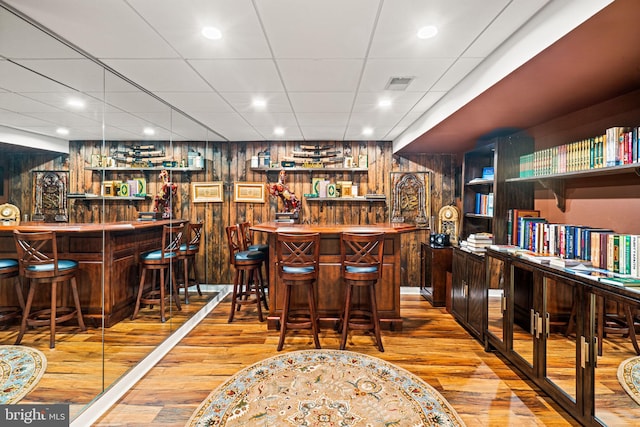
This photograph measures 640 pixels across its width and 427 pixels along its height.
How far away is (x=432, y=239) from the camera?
188 inches

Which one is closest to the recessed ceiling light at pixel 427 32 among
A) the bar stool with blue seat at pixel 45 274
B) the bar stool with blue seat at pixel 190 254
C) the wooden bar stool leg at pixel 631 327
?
the wooden bar stool leg at pixel 631 327

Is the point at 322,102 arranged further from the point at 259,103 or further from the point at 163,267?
the point at 163,267

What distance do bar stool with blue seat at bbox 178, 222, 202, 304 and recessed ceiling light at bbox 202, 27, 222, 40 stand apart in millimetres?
2754

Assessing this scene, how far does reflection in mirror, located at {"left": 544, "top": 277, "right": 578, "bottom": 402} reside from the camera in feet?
6.72

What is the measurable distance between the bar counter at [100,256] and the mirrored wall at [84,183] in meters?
0.01

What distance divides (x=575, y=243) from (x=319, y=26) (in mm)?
2600

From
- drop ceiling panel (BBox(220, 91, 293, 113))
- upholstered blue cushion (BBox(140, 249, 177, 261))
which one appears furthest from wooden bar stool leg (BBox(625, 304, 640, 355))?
upholstered blue cushion (BBox(140, 249, 177, 261))

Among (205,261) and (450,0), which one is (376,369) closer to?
(450,0)

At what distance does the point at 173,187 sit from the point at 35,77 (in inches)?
70.0

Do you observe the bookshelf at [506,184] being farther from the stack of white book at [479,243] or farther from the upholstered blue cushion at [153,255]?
the upholstered blue cushion at [153,255]

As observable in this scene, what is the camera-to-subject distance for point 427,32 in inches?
76.6

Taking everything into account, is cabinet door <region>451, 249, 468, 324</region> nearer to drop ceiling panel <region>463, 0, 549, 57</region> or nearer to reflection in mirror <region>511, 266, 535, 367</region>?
reflection in mirror <region>511, 266, 535, 367</region>

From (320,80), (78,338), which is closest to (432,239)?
(320,80)

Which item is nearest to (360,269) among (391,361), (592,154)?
(391,361)
